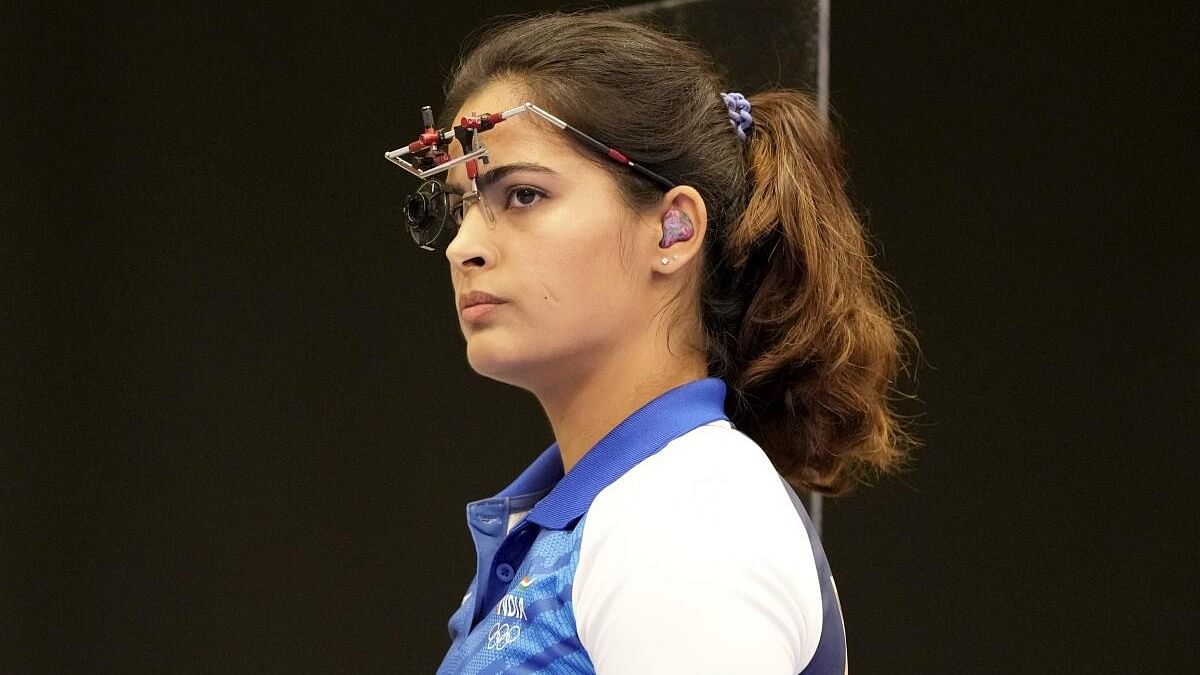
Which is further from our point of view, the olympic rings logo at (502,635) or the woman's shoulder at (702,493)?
the olympic rings logo at (502,635)

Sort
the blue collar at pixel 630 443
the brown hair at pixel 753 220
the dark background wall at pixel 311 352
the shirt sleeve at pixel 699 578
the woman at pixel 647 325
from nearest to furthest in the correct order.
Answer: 1. the shirt sleeve at pixel 699 578
2. the woman at pixel 647 325
3. the blue collar at pixel 630 443
4. the brown hair at pixel 753 220
5. the dark background wall at pixel 311 352

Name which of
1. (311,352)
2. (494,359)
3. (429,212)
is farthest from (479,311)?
(311,352)

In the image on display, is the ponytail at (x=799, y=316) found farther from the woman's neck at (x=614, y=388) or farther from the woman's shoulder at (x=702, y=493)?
the woman's shoulder at (x=702, y=493)

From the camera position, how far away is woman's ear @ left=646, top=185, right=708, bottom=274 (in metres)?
1.54

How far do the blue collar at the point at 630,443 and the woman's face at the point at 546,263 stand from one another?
0.28 feet

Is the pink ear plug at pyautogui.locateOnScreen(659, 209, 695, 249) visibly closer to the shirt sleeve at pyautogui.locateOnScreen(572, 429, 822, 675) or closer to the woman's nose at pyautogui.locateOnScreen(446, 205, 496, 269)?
the woman's nose at pyautogui.locateOnScreen(446, 205, 496, 269)

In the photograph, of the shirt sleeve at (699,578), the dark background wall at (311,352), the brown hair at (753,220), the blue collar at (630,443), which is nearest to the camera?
the shirt sleeve at (699,578)

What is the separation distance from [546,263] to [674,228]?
0.50ft

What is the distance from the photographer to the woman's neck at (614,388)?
5.07ft

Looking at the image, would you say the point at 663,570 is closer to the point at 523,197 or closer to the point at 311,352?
the point at 523,197

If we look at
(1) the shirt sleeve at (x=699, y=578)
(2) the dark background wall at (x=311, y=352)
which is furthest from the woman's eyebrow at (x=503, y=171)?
(2) the dark background wall at (x=311, y=352)

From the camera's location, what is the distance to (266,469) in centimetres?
290

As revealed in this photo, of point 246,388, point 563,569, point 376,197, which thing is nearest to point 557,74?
point 563,569

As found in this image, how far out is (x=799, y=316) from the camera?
1.60m
